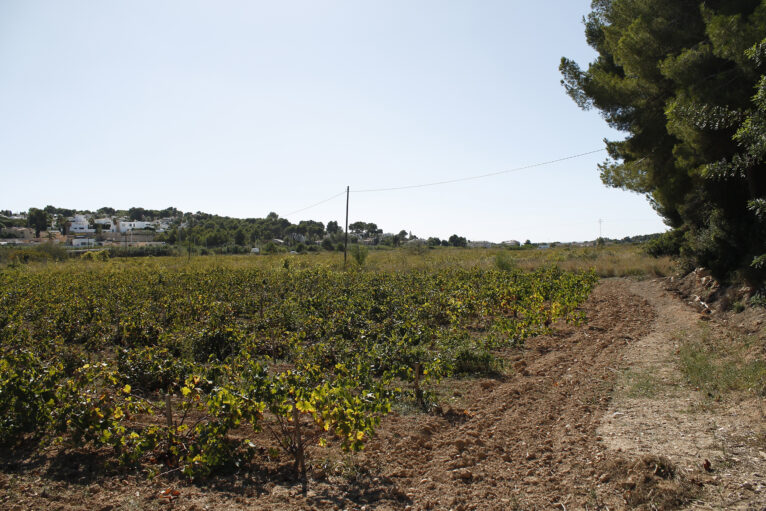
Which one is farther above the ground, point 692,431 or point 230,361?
point 230,361

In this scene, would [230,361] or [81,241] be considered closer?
[230,361]

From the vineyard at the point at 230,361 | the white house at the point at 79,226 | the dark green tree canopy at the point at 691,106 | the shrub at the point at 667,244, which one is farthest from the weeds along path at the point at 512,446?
the white house at the point at 79,226

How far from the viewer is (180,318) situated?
966 centimetres

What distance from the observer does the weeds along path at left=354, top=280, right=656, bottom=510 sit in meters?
3.34

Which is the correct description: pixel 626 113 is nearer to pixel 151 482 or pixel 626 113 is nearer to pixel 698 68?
pixel 698 68

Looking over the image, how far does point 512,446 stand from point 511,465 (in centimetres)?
37

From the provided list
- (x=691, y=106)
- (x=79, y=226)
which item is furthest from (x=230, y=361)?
(x=79, y=226)

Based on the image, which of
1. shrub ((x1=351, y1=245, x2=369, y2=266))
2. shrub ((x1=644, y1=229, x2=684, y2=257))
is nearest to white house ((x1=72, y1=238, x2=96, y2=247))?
shrub ((x1=351, y1=245, x2=369, y2=266))

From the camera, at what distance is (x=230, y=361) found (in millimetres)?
5680

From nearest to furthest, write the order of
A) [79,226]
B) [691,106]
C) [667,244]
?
[691,106] → [667,244] → [79,226]

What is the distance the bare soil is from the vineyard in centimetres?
22

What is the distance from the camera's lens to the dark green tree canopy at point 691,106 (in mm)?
7732

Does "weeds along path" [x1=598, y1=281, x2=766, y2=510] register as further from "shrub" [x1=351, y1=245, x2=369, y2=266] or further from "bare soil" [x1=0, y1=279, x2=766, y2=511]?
"shrub" [x1=351, y1=245, x2=369, y2=266]

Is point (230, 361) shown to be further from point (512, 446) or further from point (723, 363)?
point (723, 363)
